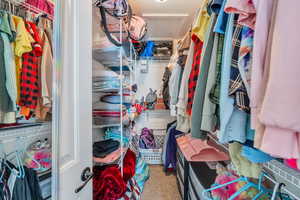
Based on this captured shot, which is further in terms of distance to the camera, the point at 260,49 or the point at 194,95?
the point at 194,95

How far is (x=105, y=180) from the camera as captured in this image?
1285mm

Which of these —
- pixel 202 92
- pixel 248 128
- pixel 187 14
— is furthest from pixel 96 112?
pixel 187 14

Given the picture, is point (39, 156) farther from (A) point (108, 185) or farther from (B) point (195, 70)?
(B) point (195, 70)

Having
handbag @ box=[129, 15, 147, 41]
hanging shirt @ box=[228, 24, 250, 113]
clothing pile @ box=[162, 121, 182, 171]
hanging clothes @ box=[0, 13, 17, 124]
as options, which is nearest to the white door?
hanging clothes @ box=[0, 13, 17, 124]

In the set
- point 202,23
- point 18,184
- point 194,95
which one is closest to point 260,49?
point 194,95

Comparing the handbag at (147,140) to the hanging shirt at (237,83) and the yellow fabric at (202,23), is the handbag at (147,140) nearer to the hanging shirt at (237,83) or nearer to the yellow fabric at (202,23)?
the yellow fabric at (202,23)

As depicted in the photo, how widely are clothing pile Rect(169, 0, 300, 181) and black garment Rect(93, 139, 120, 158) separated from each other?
93cm

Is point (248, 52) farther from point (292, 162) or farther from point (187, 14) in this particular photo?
point (187, 14)

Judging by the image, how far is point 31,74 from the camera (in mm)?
623

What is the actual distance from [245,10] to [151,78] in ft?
9.05

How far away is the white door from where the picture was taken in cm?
68

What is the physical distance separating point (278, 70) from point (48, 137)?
2.70 ft

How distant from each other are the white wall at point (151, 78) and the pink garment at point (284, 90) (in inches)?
113

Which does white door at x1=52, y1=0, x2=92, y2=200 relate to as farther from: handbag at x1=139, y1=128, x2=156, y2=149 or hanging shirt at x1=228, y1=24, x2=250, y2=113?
handbag at x1=139, y1=128, x2=156, y2=149
